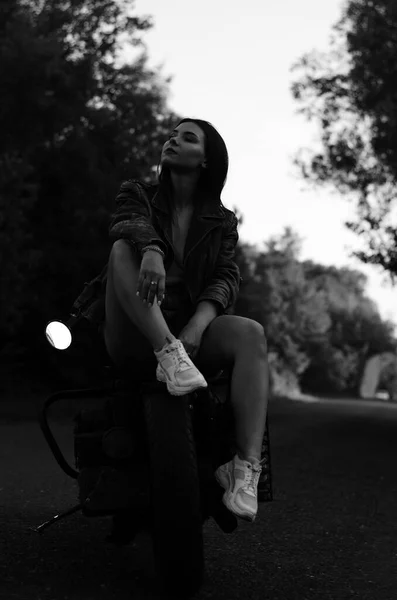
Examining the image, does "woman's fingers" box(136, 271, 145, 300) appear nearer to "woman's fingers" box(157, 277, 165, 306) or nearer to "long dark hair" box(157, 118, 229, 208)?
"woman's fingers" box(157, 277, 165, 306)

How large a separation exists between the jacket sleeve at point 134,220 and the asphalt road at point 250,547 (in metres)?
1.42


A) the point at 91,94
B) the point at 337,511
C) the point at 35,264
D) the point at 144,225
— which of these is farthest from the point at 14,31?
the point at 144,225

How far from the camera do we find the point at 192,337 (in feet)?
13.2

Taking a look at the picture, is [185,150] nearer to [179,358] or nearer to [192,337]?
[192,337]

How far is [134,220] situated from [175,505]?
1318mm

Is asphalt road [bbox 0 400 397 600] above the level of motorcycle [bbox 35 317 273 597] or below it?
below

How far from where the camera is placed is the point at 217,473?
390 centimetres

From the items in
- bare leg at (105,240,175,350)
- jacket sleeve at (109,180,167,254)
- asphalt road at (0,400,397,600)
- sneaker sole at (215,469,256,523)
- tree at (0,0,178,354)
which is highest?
tree at (0,0,178,354)

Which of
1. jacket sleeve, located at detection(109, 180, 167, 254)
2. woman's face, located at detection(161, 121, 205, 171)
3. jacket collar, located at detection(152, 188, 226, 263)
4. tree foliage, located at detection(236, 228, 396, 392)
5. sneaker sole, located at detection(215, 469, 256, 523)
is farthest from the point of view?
tree foliage, located at detection(236, 228, 396, 392)

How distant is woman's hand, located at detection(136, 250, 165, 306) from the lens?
385 centimetres

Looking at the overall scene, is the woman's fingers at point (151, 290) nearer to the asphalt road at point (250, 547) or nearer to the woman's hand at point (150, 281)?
the woman's hand at point (150, 281)

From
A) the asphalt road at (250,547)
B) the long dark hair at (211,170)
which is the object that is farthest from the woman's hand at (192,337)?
the asphalt road at (250,547)

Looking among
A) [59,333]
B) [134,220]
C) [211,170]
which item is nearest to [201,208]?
[211,170]

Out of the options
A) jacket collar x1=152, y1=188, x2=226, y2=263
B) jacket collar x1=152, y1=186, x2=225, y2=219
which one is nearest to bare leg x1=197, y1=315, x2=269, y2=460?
jacket collar x1=152, y1=188, x2=226, y2=263
